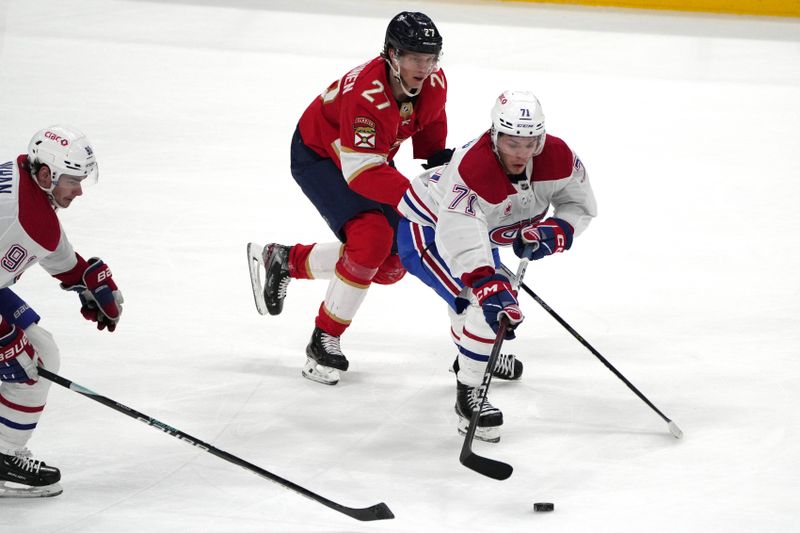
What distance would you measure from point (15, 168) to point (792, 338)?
2.69m

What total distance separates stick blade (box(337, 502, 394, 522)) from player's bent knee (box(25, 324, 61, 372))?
0.88 meters

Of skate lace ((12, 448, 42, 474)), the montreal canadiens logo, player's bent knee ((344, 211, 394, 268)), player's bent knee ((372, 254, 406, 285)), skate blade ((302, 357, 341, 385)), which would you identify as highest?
the montreal canadiens logo

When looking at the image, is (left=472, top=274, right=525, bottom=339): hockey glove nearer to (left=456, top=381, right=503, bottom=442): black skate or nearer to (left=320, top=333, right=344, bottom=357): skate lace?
(left=456, top=381, right=503, bottom=442): black skate

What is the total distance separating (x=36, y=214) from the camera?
9.78 feet

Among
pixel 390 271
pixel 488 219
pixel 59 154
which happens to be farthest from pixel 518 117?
pixel 59 154

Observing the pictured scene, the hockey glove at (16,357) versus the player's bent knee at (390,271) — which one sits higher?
the hockey glove at (16,357)

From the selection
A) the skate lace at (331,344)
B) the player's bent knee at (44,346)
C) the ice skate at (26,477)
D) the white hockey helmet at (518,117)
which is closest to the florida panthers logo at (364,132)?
the white hockey helmet at (518,117)

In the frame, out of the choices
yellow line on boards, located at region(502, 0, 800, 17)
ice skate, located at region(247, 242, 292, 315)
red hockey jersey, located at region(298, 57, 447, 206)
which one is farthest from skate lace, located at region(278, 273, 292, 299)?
yellow line on boards, located at region(502, 0, 800, 17)

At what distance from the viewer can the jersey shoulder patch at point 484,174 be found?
3.34 metres

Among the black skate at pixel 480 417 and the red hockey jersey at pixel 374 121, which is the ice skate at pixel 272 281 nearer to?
the red hockey jersey at pixel 374 121

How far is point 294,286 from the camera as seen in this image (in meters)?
4.67

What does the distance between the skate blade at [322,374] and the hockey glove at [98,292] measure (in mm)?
759

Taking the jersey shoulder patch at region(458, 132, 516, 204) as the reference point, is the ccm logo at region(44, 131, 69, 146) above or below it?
above

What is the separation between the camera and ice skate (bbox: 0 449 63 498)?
10.2ft
